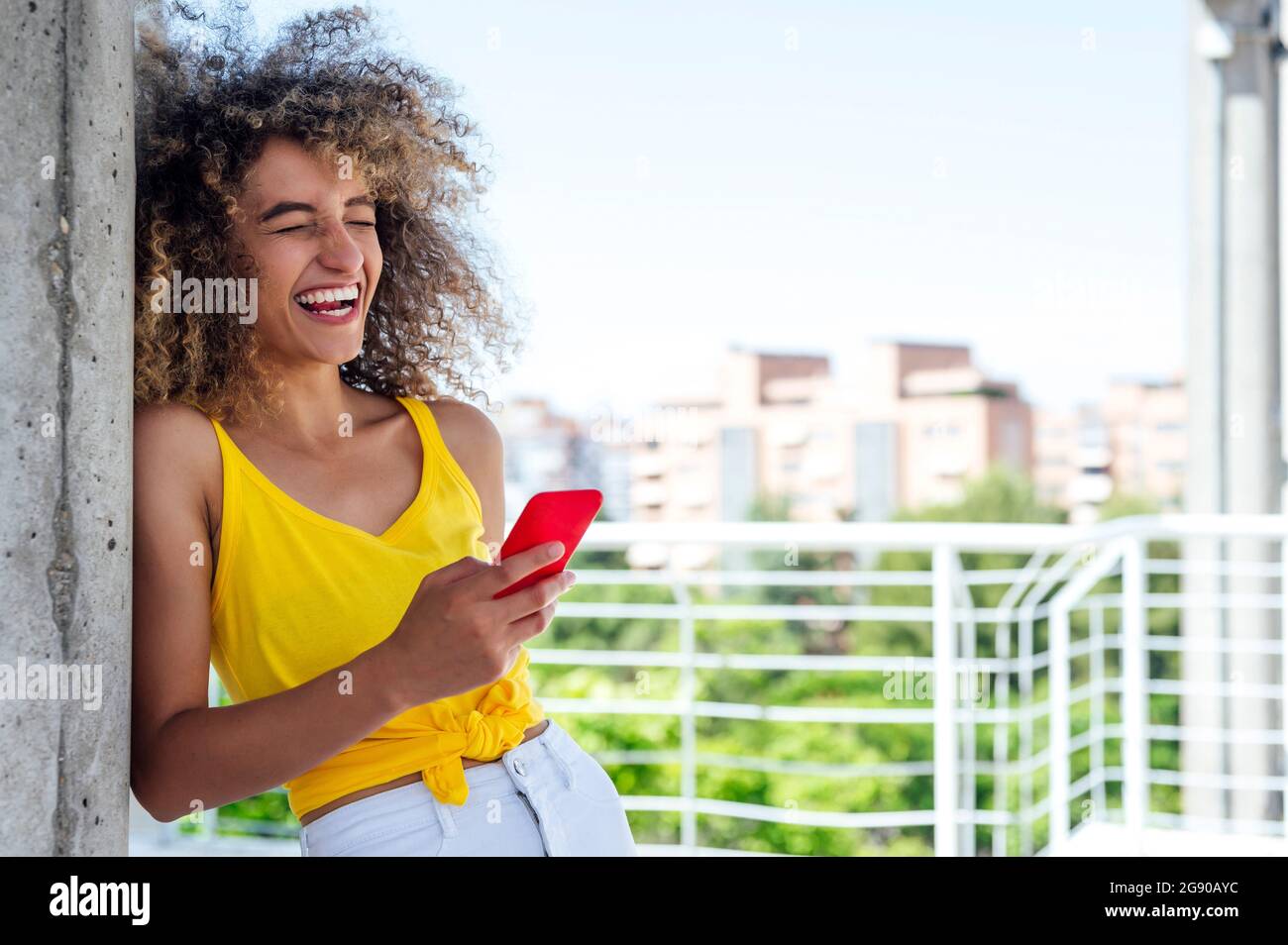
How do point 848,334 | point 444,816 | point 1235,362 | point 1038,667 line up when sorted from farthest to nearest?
1. point 848,334
2. point 1038,667
3. point 1235,362
4. point 444,816

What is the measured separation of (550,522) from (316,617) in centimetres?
23

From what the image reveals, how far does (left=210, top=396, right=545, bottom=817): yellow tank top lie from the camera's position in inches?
37.3

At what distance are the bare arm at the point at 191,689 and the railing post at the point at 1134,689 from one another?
6.41ft

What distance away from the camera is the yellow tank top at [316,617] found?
3.11 feet

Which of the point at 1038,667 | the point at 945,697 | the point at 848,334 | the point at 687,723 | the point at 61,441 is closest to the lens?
the point at 61,441

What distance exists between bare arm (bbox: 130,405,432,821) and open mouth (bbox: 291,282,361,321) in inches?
5.1

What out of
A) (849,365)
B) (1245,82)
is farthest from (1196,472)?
(849,365)

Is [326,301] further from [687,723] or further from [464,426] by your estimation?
[687,723]

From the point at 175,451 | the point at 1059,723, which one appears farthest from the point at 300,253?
the point at 1059,723

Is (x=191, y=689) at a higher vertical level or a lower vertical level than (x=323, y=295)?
lower

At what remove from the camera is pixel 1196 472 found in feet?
11.4

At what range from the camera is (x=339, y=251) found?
1.00 metres

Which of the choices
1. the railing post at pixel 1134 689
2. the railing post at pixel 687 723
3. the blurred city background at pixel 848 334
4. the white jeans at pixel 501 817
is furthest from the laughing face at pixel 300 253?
the blurred city background at pixel 848 334
